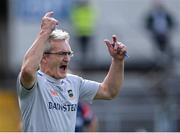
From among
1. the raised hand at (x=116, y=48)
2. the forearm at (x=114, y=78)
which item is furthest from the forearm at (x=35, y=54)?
the forearm at (x=114, y=78)

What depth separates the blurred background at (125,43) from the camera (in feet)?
58.9

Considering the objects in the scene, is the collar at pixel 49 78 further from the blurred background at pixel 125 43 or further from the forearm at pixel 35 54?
the blurred background at pixel 125 43

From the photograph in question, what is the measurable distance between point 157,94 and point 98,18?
5.33 meters

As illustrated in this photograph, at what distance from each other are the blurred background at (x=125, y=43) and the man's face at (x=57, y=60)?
7731 millimetres

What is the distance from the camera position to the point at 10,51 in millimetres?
25312

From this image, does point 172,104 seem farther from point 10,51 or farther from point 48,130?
point 48,130

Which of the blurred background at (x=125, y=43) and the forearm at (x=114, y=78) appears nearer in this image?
the forearm at (x=114, y=78)

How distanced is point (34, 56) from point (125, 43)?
51.1ft

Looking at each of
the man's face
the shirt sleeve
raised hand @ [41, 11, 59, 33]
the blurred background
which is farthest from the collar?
the blurred background

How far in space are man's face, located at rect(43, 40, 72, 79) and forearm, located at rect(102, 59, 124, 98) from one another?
19.4 inches

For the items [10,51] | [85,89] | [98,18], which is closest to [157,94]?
[98,18]

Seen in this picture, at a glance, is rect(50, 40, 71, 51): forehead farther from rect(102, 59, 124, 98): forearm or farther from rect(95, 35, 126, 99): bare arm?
rect(102, 59, 124, 98): forearm

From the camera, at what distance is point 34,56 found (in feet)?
25.2

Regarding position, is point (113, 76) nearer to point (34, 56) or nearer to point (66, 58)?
point (66, 58)
